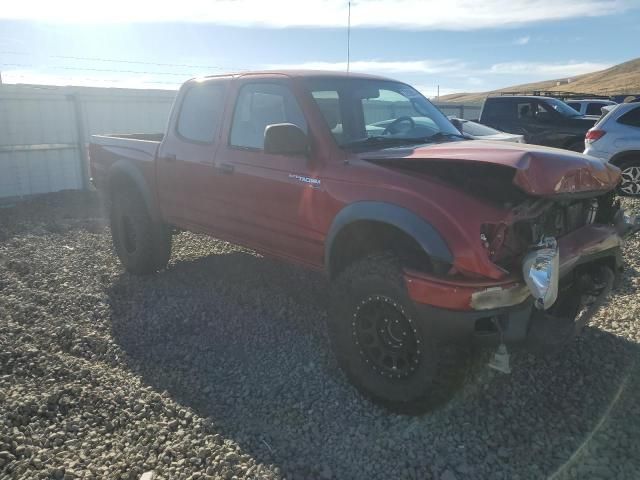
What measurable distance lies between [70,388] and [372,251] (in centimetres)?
207

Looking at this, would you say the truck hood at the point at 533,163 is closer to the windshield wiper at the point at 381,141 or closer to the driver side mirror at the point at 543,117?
the windshield wiper at the point at 381,141

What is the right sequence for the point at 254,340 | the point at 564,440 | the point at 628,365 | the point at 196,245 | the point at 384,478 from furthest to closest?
the point at 196,245 → the point at 254,340 → the point at 628,365 → the point at 564,440 → the point at 384,478

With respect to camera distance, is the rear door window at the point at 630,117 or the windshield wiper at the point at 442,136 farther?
the rear door window at the point at 630,117

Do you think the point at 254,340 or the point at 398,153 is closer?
the point at 398,153

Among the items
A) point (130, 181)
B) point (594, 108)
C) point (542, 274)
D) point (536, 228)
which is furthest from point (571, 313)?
point (594, 108)

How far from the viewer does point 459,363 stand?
9.77 feet

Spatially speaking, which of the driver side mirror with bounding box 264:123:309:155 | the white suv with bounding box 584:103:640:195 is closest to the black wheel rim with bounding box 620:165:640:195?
the white suv with bounding box 584:103:640:195

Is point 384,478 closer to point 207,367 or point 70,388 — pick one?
point 207,367

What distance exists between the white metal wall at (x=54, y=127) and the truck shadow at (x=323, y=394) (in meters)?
6.11

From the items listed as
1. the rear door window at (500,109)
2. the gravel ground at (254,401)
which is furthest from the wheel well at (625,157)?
the gravel ground at (254,401)

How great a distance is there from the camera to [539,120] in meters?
11.5

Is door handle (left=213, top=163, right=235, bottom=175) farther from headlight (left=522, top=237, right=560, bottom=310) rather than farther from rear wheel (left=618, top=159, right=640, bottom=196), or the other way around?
rear wheel (left=618, top=159, right=640, bottom=196)

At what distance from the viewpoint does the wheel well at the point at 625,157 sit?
345 inches

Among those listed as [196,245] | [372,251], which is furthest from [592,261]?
[196,245]
